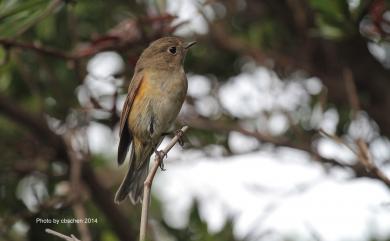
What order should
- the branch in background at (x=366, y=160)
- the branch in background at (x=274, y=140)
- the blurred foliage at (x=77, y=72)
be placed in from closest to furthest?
the branch in background at (x=366, y=160) → the branch in background at (x=274, y=140) → the blurred foliage at (x=77, y=72)

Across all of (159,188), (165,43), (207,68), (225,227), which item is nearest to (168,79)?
(165,43)

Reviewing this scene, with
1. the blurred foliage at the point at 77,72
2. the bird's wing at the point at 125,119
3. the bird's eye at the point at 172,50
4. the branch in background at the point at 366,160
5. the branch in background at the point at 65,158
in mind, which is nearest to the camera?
the branch in background at the point at 366,160

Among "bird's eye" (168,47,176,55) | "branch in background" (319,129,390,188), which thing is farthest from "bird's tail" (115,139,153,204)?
"branch in background" (319,129,390,188)

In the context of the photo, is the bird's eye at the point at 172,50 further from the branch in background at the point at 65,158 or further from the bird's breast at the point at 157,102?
the branch in background at the point at 65,158

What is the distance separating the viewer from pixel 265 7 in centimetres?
607

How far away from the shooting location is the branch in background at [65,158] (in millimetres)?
5148

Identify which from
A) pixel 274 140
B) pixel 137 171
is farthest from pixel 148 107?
pixel 274 140

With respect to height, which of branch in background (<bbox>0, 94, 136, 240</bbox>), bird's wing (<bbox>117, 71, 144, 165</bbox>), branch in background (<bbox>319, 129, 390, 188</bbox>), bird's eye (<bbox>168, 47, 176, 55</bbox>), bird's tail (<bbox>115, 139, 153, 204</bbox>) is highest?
branch in background (<bbox>319, 129, 390, 188</bbox>)

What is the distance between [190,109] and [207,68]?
0.52 metres

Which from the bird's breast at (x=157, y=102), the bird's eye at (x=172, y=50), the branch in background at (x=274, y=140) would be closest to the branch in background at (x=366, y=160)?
the branch in background at (x=274, y=140)

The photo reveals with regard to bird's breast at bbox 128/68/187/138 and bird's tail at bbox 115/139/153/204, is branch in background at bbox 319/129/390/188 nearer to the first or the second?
bird's breast at bbox 128/68/187/138

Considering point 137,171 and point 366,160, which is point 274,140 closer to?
point 137,171

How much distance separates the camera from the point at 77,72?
193 inches

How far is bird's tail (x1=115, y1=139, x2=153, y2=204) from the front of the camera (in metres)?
4.28
